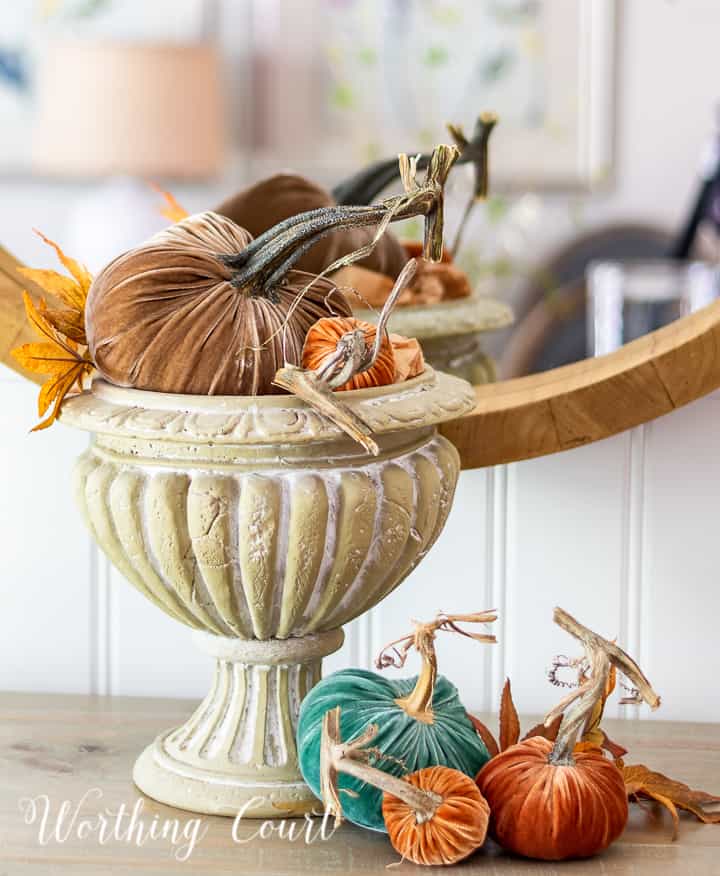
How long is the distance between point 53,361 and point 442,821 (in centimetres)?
30

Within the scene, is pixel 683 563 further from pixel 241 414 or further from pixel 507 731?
pixel 241 414

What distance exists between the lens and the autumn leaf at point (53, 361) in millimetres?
710

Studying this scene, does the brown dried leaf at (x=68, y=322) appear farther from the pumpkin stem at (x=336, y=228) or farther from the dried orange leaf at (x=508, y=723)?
the dried orange leaf at (x=508, y=723)

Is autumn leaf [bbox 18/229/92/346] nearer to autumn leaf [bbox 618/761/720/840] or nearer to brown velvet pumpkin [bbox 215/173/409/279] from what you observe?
brown velvet pumpkin [bbox 215/173/409/279]

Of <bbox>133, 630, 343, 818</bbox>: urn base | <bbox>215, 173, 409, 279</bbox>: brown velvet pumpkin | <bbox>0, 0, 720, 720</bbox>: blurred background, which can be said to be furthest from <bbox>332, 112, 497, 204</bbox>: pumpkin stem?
<bbox>0, 0, 720, 720</bbox>: blurred background

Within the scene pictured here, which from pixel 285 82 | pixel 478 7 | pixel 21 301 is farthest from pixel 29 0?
pixel 21 301

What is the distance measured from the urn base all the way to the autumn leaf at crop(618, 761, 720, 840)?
0.57 feet

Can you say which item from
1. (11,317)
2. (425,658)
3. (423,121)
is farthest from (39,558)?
(423,121)

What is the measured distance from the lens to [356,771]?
650 millimetres

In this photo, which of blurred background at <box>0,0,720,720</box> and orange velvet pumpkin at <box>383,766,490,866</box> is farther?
blurred background at <box>0,0,720,720</box>

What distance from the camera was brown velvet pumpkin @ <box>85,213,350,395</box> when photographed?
67cm

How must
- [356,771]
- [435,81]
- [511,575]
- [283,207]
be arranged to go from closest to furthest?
[356,771]
[283,207]
[511,575]
[435,81]

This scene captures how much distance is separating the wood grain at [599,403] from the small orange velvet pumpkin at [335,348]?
0.20m

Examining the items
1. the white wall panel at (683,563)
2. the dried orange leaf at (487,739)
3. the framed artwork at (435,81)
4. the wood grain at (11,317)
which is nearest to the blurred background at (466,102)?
the framed artwork at (435,81)
